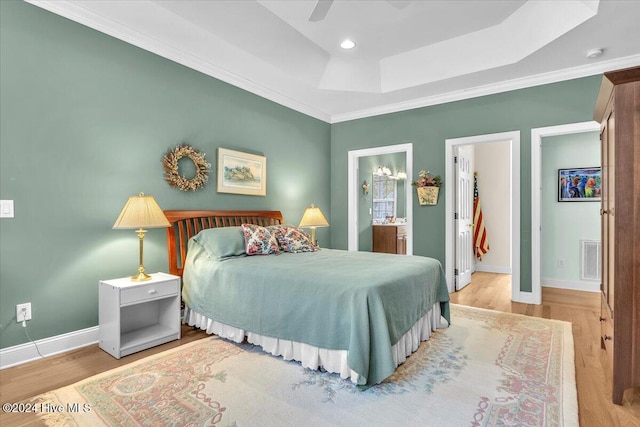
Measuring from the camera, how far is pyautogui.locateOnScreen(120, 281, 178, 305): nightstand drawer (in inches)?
99.0

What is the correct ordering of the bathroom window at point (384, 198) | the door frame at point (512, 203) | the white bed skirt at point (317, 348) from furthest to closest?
1. the bathroom window at point (384, 198)
2. the door frame at point (512, 203)
3. the white bed skirt at point (317, 348)

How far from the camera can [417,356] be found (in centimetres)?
250

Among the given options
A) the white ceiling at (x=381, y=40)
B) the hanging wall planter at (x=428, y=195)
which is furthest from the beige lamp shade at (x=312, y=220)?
the white ceiling at (x=381, y=40)

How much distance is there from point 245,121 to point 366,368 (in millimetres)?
3323

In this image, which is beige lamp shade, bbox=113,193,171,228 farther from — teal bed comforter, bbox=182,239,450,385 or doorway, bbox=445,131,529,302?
doorway, bbox=445,131,529,302

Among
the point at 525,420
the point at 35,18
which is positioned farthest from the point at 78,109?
the point at 525,420

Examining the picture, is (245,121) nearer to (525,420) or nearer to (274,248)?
(274,248)

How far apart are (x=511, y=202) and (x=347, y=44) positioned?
8.99 ft

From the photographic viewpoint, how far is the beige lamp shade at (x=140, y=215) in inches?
103

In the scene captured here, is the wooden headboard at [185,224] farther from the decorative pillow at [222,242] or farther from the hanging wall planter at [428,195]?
the hanging wall planter at [428,195]

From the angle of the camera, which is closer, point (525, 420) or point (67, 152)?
point (525, 420)

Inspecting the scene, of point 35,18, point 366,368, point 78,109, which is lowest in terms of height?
point 366,368

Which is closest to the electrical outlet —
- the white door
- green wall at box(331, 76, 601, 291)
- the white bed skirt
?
the white bed skirt

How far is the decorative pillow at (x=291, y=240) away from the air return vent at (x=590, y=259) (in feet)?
12.9
